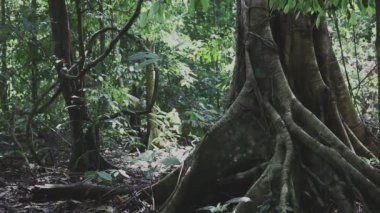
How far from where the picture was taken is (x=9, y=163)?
7.48 meters

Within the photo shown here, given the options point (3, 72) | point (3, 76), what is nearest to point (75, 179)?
point (3, 76)

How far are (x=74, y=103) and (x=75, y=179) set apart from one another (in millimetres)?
989

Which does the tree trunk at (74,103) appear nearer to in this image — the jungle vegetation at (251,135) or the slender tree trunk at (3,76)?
the jungle vegetation at (251,135)

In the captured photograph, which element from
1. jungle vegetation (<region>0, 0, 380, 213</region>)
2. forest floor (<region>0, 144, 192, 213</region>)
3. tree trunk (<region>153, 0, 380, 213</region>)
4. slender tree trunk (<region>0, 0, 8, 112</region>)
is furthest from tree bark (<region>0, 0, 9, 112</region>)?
tree trunk (<region>153, 0, 380, 213</region>)

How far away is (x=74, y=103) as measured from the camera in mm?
6559

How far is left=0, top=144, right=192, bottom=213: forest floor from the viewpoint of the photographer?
192 inches

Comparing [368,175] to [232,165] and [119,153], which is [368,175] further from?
[119,153]

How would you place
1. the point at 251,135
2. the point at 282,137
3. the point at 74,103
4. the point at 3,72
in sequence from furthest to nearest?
the point at 3,72
the point at 74,103
the point at 251,135
the point at 282,137

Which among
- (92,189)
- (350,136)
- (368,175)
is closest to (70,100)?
(92,189)

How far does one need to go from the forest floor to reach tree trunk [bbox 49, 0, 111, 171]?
0.27 meters

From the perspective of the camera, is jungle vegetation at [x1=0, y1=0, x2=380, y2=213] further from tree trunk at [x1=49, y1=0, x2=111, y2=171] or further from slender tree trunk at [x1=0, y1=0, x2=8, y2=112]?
slender tree trunk at [x1=0, y1=0, x2=8, y2=112]

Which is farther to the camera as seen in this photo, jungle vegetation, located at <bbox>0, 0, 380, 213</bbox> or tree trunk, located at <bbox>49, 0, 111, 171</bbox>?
tree trunk, located at <bbox>49, 0, 111, 171</bbox>

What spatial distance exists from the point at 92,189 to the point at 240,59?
1966 millimetres

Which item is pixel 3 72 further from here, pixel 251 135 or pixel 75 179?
pixel 251 135
